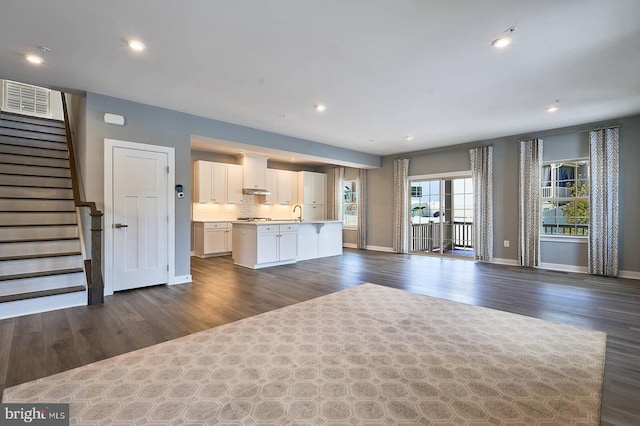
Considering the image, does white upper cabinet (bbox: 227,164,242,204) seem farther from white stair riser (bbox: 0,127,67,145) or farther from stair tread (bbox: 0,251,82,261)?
stair tread (bbox: 0,251,82,261)

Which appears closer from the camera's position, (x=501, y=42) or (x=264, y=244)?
(x=501, y=42)

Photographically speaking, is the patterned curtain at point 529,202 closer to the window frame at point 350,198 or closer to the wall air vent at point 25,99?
the window frame at point 350,198

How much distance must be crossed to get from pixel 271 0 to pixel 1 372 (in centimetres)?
331

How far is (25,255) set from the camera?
12.5 ft

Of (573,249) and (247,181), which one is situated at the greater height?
(247,181)

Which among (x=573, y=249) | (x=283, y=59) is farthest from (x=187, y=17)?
(x=573, y=249)

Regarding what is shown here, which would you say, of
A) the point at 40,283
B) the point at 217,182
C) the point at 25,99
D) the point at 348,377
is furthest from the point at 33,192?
the point at 348,377

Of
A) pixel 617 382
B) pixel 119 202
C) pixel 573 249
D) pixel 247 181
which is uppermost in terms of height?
pixel 247 181

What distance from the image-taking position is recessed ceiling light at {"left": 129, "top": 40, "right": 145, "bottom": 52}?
9.30ft

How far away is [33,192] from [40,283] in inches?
77.9

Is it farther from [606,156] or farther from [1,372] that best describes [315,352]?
[606,156]

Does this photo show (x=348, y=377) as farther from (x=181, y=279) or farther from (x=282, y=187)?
(x=282, y=187)

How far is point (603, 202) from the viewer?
5293mm

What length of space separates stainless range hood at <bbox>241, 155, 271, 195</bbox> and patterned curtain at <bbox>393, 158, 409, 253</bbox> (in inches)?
143
